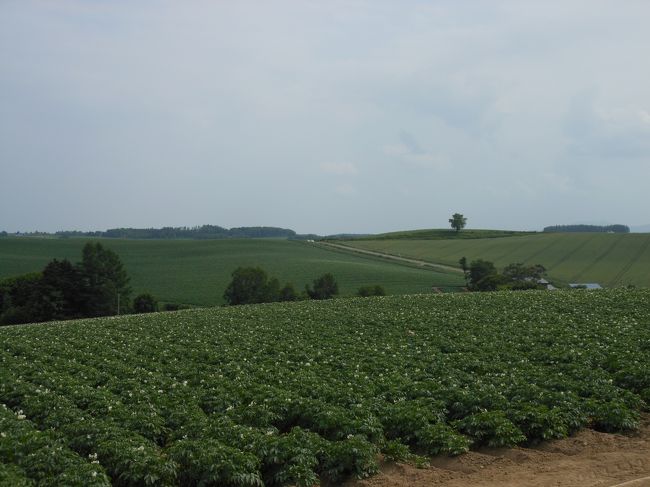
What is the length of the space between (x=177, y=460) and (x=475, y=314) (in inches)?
777

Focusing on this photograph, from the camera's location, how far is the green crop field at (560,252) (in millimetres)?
83562

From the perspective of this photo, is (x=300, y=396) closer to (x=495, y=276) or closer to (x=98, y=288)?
(x=98, y=288)

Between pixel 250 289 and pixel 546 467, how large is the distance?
6237 cm

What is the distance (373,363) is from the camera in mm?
18344

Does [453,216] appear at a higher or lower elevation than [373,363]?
higher

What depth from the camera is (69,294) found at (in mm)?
67125

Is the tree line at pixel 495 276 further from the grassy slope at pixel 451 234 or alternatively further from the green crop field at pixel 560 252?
Result: the grassy slope at pixel 451 234

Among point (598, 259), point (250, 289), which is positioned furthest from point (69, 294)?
point (598, 259)

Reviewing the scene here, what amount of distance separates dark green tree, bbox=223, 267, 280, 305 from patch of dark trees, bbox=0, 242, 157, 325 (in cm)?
1002

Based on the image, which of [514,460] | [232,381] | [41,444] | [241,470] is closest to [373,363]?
[232,381]

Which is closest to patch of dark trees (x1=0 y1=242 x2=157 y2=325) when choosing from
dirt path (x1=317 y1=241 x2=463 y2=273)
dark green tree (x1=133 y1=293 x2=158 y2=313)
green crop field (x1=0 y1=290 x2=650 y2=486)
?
dark green tree (x1=133 y1=293 x2=158 y2=313)

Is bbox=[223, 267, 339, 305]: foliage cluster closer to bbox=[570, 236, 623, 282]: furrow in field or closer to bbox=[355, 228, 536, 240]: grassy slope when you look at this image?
bbox=[570, 236, 623, 282]: furrow in field

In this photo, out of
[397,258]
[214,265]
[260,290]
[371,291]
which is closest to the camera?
[371,291]

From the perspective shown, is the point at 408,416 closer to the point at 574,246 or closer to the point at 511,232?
the point at 574,246
